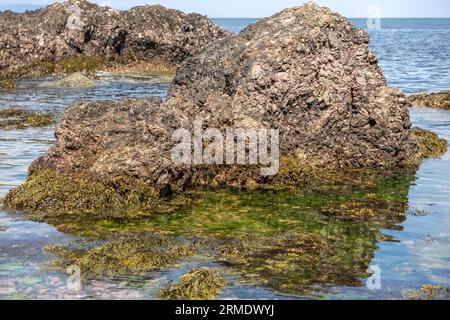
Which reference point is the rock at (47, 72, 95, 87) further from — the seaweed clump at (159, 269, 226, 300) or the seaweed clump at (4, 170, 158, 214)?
the seaweed clump at (159, 269, 226, 300)

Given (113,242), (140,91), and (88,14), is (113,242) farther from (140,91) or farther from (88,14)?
(88,14)

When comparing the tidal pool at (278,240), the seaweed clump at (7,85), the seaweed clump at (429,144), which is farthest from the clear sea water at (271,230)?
the seaweed clump at (7,85)

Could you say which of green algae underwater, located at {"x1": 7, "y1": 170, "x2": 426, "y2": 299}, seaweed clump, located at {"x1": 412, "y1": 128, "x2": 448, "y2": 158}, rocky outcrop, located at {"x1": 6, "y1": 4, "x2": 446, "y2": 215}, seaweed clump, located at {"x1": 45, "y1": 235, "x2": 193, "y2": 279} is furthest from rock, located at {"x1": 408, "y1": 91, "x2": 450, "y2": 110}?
seaweed clump, located at {"x1": 45, "y1": 235, "x2": 193, "y2": 279}

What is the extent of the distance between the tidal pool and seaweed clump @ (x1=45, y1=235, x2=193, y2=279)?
0.16 metres

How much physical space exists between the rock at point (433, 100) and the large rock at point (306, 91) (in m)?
13.9

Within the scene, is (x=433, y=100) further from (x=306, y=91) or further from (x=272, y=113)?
(x=272, y=113)

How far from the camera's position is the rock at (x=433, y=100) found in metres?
32.2

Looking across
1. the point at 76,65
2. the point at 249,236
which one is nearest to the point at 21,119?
the point at 249,236

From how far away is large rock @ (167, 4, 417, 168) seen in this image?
57.5 ft

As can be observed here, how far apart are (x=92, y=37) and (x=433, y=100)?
26.6 meters

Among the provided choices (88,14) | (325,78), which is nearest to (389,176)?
(325,78)

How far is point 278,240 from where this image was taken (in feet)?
40.3

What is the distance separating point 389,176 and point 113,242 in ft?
29.2
